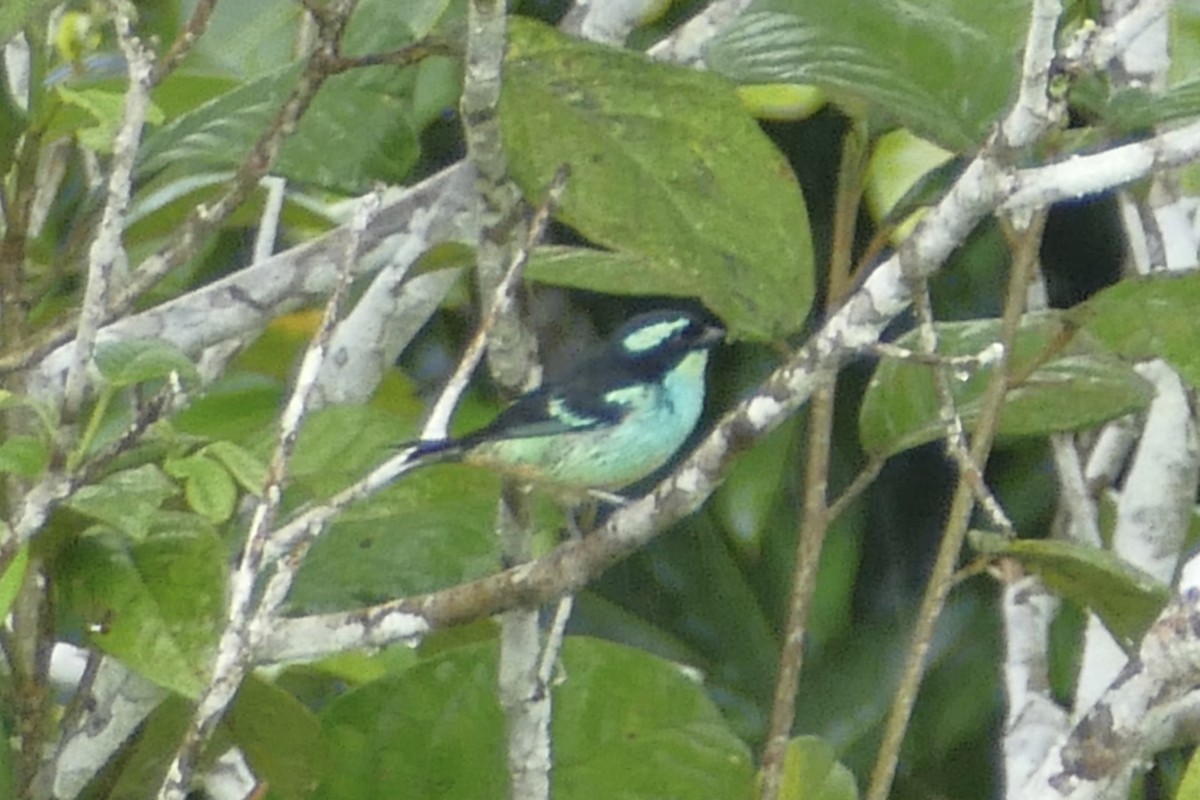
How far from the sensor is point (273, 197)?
3.48ft

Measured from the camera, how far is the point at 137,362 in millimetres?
637

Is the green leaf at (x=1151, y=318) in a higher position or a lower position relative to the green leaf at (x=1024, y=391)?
higher

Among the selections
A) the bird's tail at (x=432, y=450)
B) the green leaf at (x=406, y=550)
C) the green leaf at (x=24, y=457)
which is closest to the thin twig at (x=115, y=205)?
the green leaf at (x=24, y=457)

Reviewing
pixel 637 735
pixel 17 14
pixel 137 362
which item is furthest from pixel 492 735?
pixel 17 14

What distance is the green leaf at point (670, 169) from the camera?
689mm

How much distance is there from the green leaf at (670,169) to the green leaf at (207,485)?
0.58 ft

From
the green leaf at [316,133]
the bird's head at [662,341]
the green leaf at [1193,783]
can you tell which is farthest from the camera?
the bird's head at [662,341]

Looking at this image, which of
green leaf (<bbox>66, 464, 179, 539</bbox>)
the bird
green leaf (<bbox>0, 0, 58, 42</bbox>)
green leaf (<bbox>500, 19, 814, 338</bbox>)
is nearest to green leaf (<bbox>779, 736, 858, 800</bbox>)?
the bird

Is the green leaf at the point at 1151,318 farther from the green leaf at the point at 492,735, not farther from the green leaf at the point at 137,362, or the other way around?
the green leaf at the point at 137,362

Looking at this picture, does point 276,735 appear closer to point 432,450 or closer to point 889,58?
point 432,450

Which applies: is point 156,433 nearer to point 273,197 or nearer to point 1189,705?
point 273,197

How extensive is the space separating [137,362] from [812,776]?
1.45ft

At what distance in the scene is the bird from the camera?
819mm

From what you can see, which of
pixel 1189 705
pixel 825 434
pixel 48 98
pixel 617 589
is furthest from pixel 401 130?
pixel 617 589
